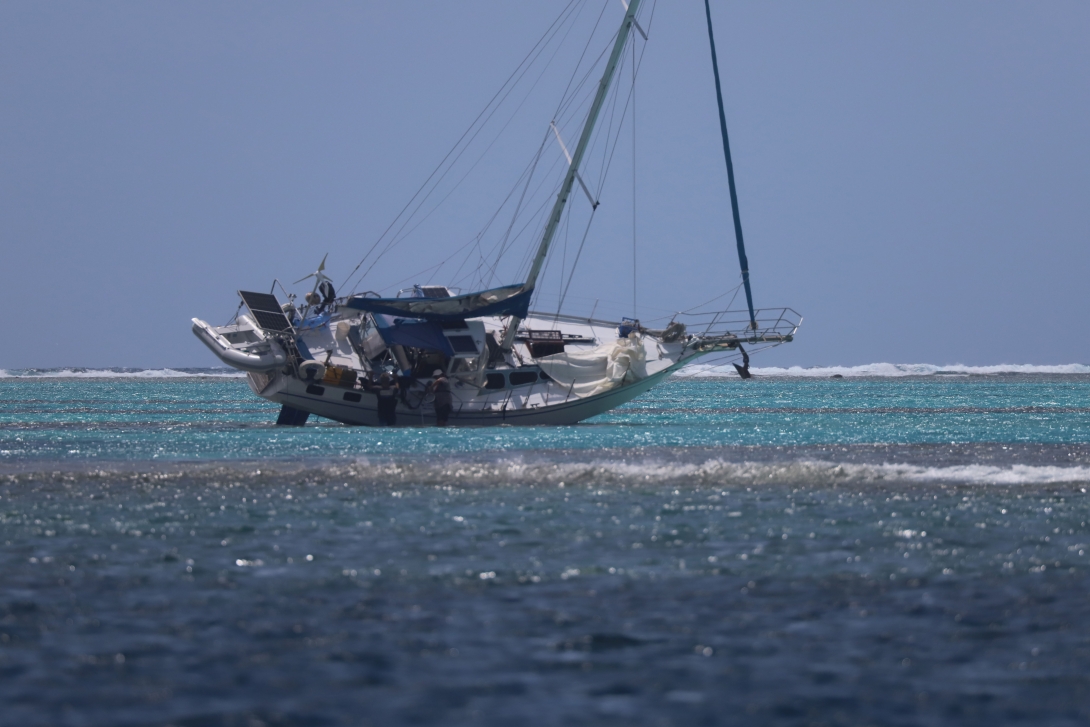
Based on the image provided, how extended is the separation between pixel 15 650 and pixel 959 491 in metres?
14.4

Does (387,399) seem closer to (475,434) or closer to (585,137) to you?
(475,434)

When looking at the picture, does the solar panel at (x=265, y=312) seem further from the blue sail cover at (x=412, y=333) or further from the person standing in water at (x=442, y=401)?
the person standing in water at (x=442, y=401)

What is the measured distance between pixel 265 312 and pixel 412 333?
4485 mm

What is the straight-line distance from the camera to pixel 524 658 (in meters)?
8.56

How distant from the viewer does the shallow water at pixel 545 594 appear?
25.3 feet

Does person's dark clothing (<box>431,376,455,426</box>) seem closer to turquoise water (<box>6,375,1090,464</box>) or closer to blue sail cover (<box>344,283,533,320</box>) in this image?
turquoise water (<box>6,375,1090,464</box>)

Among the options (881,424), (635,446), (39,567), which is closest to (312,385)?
(635,446)

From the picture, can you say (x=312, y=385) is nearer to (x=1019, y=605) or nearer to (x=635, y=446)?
(x=635, y=446)

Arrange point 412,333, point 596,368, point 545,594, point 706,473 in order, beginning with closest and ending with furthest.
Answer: point 545,594
point 706,473
point 412,333
point 596,368

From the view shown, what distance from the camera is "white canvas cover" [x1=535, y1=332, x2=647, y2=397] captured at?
35719 mm

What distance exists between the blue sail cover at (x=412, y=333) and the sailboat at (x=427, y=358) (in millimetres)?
31

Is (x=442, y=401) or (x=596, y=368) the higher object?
(x=596, y=368)

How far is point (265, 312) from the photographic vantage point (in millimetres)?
34500

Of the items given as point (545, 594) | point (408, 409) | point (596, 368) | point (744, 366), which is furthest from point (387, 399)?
point (545, 594)
